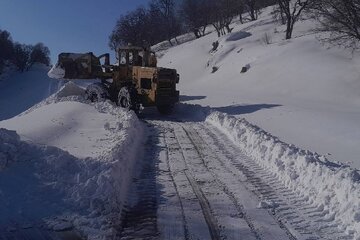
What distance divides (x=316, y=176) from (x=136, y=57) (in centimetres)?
1308

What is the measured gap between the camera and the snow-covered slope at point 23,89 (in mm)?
45688

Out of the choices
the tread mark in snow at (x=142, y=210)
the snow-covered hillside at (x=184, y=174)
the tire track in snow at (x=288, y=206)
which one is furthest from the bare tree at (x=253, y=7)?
the tread mark in snow at (x=142, y=210)

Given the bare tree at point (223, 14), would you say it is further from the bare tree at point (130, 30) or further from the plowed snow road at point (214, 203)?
the plowed snow road at point (214, 203)

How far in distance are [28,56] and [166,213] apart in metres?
71.7

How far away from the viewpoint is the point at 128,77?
783 inches

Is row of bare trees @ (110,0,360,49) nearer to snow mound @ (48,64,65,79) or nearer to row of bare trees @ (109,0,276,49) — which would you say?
row of bare trees @ (109,0,276,49)

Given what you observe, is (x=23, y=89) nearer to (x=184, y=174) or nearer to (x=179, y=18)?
(x=179, y=18)

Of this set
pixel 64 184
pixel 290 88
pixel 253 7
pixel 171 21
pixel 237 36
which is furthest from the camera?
pixel 171 21

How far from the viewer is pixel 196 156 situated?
1119cm

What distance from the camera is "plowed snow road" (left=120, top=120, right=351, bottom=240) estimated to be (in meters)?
6.49

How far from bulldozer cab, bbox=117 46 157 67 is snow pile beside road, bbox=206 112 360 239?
8562mm

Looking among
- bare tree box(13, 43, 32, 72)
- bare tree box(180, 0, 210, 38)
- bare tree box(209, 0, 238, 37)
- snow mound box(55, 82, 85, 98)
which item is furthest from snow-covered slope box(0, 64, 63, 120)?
bare tree box(180, 0, 210, 38)

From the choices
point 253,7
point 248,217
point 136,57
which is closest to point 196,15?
point 253,7

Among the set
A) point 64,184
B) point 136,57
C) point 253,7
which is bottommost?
point 64,184
